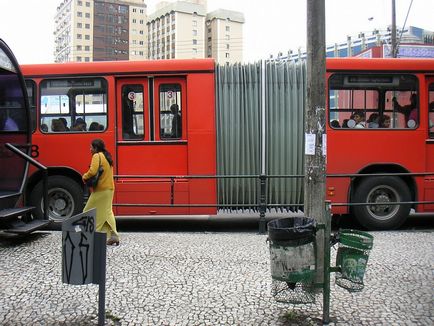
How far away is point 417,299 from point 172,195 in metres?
4.88

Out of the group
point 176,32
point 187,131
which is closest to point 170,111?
point 187,131

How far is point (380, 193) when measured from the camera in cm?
899

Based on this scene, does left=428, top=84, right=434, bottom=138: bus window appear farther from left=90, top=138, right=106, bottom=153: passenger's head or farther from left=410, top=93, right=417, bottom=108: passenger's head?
left=90, top=138, right=106, bottom=153: passenger's head

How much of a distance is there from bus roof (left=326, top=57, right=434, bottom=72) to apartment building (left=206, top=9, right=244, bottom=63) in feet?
307

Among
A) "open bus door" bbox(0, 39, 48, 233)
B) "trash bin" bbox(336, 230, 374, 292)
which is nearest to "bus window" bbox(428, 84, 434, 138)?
"trash bin" bbox(336, 230, 374, 292)

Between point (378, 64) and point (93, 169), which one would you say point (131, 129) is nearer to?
point (93, 169)

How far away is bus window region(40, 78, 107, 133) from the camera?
906 cm

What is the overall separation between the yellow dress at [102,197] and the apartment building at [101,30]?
105170 mm

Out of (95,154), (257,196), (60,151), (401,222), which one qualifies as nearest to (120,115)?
(60,151)

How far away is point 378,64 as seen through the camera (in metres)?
8.97

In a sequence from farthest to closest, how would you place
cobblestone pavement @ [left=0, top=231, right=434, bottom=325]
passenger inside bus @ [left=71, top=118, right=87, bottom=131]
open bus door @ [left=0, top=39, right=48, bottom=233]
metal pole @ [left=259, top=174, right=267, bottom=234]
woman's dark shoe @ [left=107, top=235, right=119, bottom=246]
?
passenger inside bus @ [left=71, top=118, right=87, bottom=131]
open bus door @ [left=0, top=39, right=48, bottom=233]
metal pole @ [left=259, top=174, right=267, bottom=234]
woman's dark shoe @ [left=107, top=235, right=119, bottom=246]
cobblestone pavement @ [left=0, top=231, right=434, bottom=325]

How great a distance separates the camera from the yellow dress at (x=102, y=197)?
7258mm

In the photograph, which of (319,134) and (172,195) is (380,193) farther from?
(319,134)

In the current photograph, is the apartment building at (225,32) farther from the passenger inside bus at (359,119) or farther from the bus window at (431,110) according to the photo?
the passenger inside bus at (359,119)
